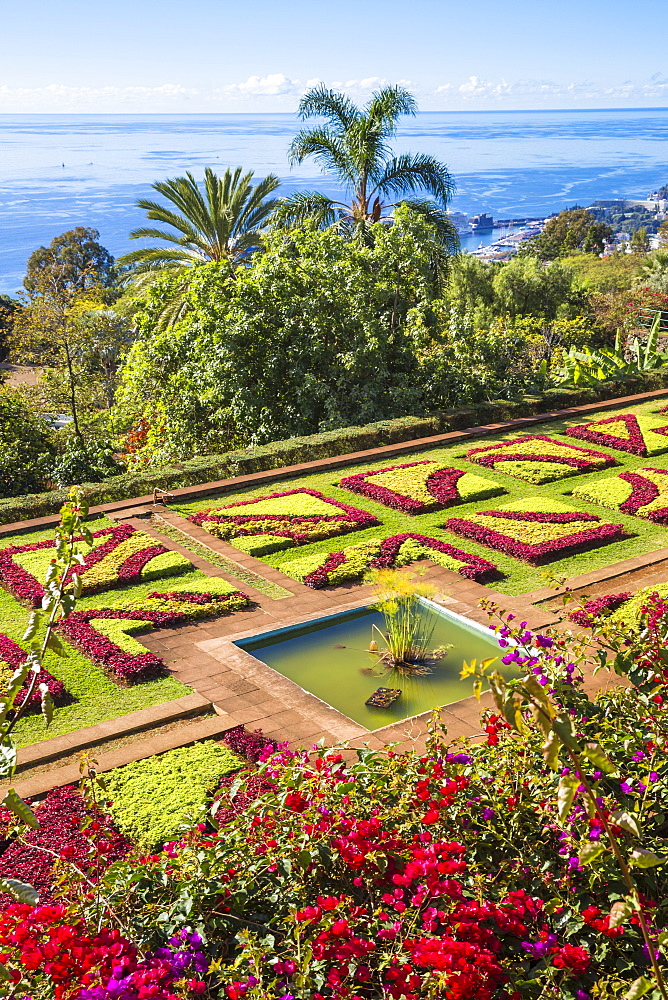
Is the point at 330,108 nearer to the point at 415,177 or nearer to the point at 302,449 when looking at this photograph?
the point at 415,177

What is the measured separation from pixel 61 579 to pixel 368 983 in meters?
1.94

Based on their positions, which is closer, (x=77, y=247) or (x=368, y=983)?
(x=368, y=983)

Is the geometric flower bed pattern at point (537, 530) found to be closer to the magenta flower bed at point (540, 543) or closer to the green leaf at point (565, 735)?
the magenta flower bed at point (540, 543)

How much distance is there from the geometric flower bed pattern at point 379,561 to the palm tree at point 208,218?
1273 cm

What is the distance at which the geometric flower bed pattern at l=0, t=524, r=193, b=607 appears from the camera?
973cm

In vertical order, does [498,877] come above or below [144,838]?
above

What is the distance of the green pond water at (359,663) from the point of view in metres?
7.41

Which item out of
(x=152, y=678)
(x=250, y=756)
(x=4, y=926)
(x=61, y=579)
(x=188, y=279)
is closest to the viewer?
(x=61, y=579)

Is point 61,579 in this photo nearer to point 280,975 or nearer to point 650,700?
point 280,975

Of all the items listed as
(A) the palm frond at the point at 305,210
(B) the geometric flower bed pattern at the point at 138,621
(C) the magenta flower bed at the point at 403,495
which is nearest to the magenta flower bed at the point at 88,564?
(B) the geometric flower bed pattern at the point at 138,621

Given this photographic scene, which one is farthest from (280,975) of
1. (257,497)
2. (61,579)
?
(257,497)

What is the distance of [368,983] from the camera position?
132 inches

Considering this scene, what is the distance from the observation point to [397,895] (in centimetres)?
347

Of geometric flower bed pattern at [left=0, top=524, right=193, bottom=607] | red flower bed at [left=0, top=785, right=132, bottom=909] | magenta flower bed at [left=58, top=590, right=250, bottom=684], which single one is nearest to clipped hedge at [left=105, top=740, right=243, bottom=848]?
red flower bed at [left=0, top=785, right=132, bottom=909]
